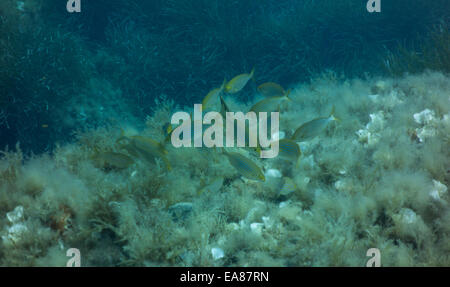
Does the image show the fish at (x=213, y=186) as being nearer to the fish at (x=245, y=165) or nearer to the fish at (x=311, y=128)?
the fish at (x=245, y=165)

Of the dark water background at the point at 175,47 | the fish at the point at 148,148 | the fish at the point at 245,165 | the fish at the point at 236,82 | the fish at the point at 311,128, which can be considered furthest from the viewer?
the dark water background at the point at 175,47

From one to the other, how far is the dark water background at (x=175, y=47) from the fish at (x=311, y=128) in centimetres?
609

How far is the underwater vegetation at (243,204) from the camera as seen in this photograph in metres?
2.52

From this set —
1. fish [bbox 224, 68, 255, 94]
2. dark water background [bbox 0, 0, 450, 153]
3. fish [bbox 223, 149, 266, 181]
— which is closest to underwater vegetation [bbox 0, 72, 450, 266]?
fish [bbox 223, 149, 266, 181]

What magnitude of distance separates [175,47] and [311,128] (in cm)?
752

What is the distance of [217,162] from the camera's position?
3.63 m

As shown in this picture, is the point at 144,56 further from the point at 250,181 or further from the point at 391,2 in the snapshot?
the point at 391,2

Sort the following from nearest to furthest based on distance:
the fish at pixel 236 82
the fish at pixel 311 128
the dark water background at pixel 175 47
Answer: the fish at pixel 311 128, the fish at pixel 236 82, the dark water background at pixel 175 47

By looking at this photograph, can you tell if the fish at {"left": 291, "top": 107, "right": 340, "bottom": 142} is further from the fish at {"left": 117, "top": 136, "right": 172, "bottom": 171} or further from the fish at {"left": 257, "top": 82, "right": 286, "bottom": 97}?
the fish at {"left": 117, "top": 136, "right": 172, "bottom": 171}

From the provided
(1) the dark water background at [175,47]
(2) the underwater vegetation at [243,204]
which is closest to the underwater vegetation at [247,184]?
(2) the underwater vegetation at [243,204]

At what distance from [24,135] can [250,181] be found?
808cm

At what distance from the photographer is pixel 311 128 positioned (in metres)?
3.13

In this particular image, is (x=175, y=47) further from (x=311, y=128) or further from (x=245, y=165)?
(x=245, y=165)

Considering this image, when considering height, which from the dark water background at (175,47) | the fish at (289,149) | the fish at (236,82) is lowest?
the fish at (289,149)
